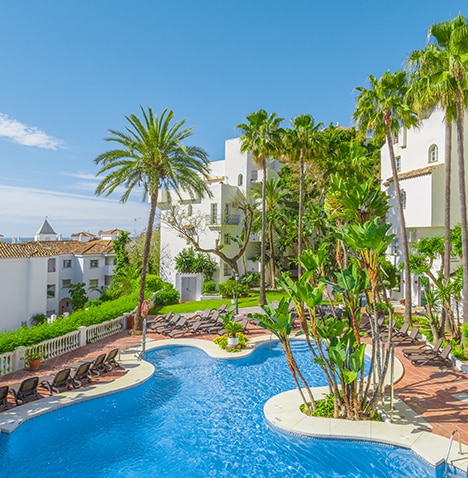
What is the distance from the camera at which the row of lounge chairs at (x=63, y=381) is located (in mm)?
12936

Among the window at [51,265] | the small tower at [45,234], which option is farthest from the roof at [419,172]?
the small tower at [45,234]

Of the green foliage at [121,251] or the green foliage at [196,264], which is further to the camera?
the green foliage at [121,251]

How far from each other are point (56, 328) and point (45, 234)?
68.7 meters

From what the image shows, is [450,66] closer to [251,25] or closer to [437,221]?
[251,25]

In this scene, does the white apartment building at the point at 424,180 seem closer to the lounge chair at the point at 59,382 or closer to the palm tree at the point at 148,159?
the palm tree at the point at 148,159

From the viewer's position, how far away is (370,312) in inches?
478

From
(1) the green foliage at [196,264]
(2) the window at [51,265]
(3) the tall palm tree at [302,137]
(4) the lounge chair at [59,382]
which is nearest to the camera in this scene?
(4) the lounge chair at [59,382]

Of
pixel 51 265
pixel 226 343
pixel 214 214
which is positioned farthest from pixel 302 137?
pixel 51 265

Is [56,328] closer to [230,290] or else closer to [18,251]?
[18,251]

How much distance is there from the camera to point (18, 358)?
1638cm

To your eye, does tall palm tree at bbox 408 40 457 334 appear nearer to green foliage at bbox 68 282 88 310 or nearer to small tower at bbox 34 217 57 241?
green foliage at bbox 68 282 88 310

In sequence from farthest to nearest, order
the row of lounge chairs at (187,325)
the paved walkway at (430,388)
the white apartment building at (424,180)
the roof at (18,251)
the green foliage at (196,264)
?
the green foliage at (196,264), the roof at (18,251), the white apartment building at (424,180), the row of lounge chairs at (187,325), the paved walkway at (430,388)

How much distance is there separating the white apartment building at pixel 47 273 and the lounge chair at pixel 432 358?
31.2 metres

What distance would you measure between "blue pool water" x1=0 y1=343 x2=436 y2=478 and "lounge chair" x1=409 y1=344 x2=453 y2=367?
20.0 ft
